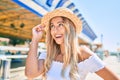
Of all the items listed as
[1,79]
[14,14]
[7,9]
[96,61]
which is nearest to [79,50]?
[96,61]

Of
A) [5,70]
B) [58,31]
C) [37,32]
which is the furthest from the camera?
[5,70]

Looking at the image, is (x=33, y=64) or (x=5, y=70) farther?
(x=5, y=70)

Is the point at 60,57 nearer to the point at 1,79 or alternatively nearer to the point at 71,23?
the point at 71,23

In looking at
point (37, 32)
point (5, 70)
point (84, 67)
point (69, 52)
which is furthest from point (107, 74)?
point (5, 70)

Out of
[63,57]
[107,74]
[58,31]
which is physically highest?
[58,31]

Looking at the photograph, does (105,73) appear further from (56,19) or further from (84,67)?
(56,19)

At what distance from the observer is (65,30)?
1582mm

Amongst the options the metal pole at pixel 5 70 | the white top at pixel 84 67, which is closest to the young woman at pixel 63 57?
the white top at pixel 84 67

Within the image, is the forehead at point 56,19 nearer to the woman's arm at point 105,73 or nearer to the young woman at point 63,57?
the young woman at point 63,57

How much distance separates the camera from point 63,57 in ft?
5.36

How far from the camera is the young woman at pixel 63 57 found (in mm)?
1569

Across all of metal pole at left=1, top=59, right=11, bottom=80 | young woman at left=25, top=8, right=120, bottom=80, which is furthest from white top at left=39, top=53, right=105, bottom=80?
metal pole at left=1, top=59, right=11, bottom=80

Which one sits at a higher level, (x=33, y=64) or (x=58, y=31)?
(x=58, y=31)

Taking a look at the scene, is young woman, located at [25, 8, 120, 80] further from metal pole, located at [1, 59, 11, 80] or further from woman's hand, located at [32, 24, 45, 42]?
metal pole, located at [1, 59, 11, 80]
